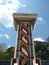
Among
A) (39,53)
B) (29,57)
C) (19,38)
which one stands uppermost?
(19,38)

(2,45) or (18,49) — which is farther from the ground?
(18,49)

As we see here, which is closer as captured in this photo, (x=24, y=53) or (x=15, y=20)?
(x=24, y=53)

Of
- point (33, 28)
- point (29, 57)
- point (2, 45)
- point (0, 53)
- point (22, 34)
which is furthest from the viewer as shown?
point (2, 45)

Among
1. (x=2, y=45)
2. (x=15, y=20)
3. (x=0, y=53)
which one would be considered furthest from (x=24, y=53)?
(x=2, y=45)

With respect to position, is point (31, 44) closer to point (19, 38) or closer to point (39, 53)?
point (19, 38)

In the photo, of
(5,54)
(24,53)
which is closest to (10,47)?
(5,54)

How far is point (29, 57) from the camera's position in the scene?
10102 millimetres

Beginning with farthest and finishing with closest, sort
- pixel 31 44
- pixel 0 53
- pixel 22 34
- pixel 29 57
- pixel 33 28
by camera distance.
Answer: pixel 0 53 → pixel 33 28 → pixel 22 34 → pixel 31 44 → pixel 29 57

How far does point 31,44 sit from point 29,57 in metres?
0.99

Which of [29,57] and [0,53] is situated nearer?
[29,57]

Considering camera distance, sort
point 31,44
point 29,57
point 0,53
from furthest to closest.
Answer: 1. point 0,53
2. point 31,44
3. point 29,57

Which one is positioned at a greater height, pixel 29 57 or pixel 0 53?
pixel 29 57

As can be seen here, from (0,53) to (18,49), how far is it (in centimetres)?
1743

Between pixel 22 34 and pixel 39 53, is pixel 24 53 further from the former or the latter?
pixel 39 53
